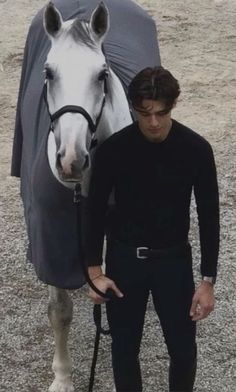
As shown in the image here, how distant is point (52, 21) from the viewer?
8.69 feet

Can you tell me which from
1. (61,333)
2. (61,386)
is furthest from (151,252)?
(61,386)

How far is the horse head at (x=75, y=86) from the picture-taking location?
2.38m

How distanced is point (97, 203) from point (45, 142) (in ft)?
1.44

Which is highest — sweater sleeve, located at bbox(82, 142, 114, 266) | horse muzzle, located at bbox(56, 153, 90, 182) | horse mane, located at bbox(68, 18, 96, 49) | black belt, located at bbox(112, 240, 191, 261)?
horse mane, located at bbox(68, 18, 96, 49)

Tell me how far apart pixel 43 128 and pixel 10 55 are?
385 cm

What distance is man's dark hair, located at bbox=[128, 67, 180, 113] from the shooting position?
2316mm

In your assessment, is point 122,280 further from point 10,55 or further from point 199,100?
point 10,55

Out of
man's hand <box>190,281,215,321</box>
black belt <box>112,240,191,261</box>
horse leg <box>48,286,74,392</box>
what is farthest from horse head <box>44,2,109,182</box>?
horse leg <box>48,286,74,392</box>

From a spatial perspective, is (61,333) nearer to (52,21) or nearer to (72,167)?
(72,167)

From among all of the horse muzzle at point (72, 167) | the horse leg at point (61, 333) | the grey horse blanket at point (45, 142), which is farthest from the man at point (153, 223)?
the horse leg at point (61, 333)

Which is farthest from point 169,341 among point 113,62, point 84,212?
point 113,62

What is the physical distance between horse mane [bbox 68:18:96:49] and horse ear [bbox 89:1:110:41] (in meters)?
0.03

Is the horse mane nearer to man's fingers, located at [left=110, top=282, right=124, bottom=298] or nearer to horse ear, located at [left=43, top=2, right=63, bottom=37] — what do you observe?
horse ear, located at [left=43, top=2, right=63, bottom=37]

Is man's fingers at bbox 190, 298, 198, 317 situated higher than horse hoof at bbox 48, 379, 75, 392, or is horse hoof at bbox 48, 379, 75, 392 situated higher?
man's fingers at bbox 190, 298, 198, 317
